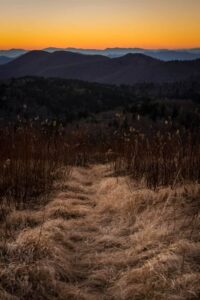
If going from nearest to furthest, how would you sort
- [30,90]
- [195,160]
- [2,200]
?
[2,200], [195,160], [30,90]

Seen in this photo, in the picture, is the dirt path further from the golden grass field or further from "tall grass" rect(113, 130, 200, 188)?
"tall grass" rect(113, 130, 200, 188)

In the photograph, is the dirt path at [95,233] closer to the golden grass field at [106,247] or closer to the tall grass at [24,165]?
the golden grass field at [106,247]

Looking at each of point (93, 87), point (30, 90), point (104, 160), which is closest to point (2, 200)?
point (104, 160)

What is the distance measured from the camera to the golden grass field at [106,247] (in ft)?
9.46

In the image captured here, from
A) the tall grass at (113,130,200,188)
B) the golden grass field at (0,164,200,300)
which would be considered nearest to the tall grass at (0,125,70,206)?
the golden grass field at (0,164,200,300)

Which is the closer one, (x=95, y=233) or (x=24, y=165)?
(x=95, y=233)

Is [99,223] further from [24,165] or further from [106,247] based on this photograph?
[24,165]

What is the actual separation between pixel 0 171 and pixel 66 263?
2343 mm

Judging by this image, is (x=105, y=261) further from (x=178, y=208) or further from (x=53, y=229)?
(x=178, y=208)

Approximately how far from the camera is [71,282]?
3.12 metres

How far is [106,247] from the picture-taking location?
12.5 feet

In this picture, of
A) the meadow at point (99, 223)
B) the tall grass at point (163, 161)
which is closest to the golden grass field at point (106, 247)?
the meadow at point (99, 223)

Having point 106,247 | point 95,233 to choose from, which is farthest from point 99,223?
point 106,247

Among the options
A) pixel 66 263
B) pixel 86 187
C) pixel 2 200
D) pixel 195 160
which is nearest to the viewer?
pixel 66 263
